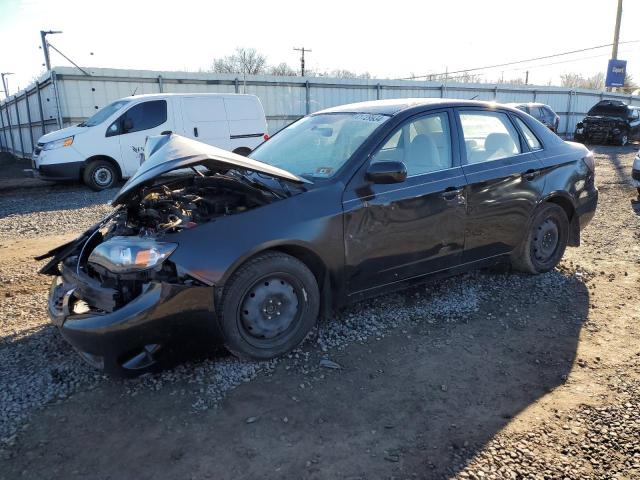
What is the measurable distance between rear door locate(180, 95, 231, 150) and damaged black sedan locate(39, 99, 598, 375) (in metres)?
7.82

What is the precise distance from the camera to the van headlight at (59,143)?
1086 cm

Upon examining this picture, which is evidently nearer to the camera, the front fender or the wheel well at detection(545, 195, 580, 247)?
the front fender

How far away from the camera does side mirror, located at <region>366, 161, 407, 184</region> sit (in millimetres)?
3436

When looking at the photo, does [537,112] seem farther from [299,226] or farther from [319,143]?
[299,226]

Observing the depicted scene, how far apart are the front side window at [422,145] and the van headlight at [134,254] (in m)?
1.77

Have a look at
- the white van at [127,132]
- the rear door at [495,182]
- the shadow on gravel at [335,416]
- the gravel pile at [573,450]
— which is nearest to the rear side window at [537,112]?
the white van at [127,132]

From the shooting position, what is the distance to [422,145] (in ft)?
13.1

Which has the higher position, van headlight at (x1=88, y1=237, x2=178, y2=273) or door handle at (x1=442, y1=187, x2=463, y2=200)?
door handle at (x1=442, y1=187, x2=463, y2=200)

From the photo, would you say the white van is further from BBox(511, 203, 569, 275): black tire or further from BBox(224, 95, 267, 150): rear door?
BBox(511, 203, 569, 275): black tire

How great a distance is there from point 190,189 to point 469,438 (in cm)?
256

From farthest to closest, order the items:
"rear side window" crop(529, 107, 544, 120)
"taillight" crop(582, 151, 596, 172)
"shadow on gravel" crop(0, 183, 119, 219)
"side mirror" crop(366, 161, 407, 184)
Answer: "rear side window" crop(529, 107, 544, 120), "shadow on gravel" crop(0, 183, 119, 219), "taillight" crop(582, 151, 596, 172), "side mirror" crop(366, 161, 407, 184)

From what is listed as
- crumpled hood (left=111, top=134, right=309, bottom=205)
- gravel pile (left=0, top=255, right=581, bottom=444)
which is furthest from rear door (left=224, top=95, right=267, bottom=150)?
crumpled hood (left=111, top=134, right=309, bottom=205)

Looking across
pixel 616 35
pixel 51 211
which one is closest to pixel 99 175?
pixel 51 211

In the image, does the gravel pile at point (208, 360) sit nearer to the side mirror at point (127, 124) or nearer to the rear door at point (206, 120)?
the side mirror at point (127, 124)
